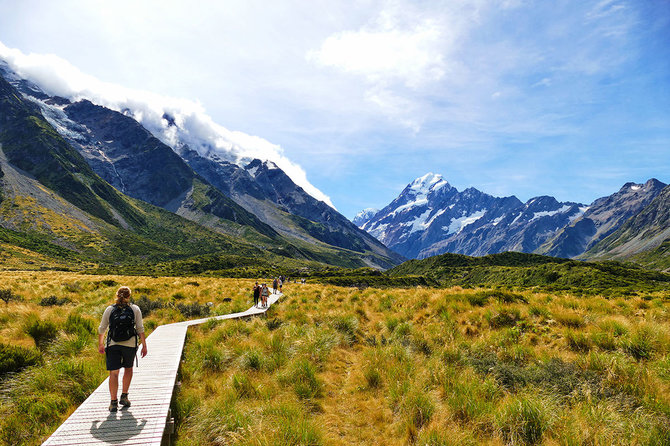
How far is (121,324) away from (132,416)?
2.02 m

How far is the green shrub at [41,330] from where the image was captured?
1065 centimetres

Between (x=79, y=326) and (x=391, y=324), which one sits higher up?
(x=391, y=324)

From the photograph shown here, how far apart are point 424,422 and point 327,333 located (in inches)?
268

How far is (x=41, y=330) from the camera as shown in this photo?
35.6 ft

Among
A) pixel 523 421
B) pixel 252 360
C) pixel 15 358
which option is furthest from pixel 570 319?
pixel 15 358

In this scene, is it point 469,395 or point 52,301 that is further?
point 52,301

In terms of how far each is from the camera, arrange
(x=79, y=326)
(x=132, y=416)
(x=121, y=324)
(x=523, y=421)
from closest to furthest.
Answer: (x=523, y=421)
(x=132, y=416)
(x=121, y=324)
(x=79, y=326)

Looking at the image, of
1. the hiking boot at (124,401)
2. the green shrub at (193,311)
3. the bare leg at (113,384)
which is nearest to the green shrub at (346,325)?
the hiking boot at (124,401)

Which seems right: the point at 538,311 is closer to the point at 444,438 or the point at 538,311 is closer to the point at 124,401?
the point at 444,438

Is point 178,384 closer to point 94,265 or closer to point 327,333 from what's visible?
point 327,333

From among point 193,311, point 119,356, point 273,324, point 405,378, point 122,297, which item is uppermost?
point 122,297

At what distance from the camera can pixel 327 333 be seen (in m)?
12.8

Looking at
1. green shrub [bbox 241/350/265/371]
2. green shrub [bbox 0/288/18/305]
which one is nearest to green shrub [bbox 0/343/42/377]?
green shrub [bbox 241/350/265/371]

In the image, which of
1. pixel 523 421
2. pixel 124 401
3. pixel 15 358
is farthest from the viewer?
pixel 15 358
